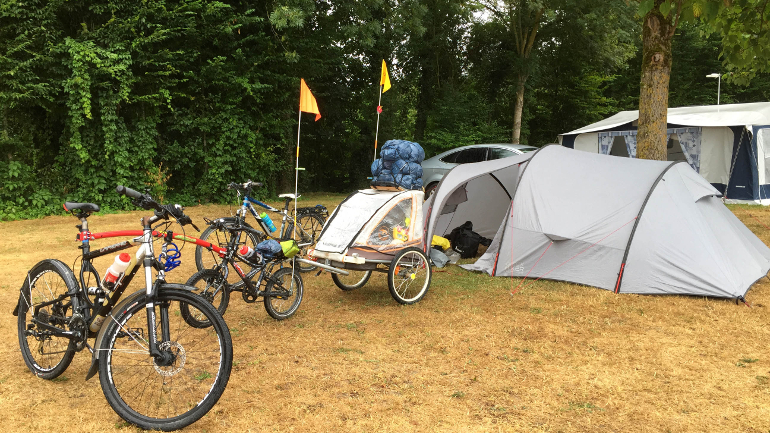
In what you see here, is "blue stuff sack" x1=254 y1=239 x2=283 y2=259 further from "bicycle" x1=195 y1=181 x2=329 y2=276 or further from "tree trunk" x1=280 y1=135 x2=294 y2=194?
"tree trunk" x1=280 y1=135 x2=294 y2=194

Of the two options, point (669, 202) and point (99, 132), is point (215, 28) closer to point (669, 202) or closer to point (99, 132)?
point (99, 132)

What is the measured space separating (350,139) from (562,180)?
40.5ft

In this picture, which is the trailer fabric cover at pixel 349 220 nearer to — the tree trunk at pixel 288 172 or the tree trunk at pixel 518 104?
the tree trunk at pixel 288 172

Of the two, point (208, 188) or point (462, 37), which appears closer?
point (208, 188)

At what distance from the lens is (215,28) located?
42.4 feet

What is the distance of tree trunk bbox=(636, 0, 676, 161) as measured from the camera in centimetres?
836

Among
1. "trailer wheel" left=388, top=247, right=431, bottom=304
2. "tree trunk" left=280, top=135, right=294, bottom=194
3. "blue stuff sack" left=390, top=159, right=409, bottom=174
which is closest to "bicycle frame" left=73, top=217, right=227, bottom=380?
"trailer wheel" left=388, top=247, right=431, bottom=304

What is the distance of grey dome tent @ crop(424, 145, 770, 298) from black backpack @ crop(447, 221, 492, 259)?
2.94ft

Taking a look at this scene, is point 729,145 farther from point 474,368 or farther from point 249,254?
point 249,254

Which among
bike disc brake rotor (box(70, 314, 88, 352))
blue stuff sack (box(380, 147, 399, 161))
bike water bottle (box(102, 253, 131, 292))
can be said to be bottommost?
bike disc brake rotor (box(70, 314, 88, 352))

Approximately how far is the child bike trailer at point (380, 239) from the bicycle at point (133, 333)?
1877 millimetres

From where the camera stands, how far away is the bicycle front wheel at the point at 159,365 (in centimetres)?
305

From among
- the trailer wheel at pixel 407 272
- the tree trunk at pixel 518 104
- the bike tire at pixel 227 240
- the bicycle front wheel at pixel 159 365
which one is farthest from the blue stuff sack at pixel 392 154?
the tree trunk at pixel 518 104

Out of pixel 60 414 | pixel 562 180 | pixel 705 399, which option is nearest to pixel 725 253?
pixel 562 180
